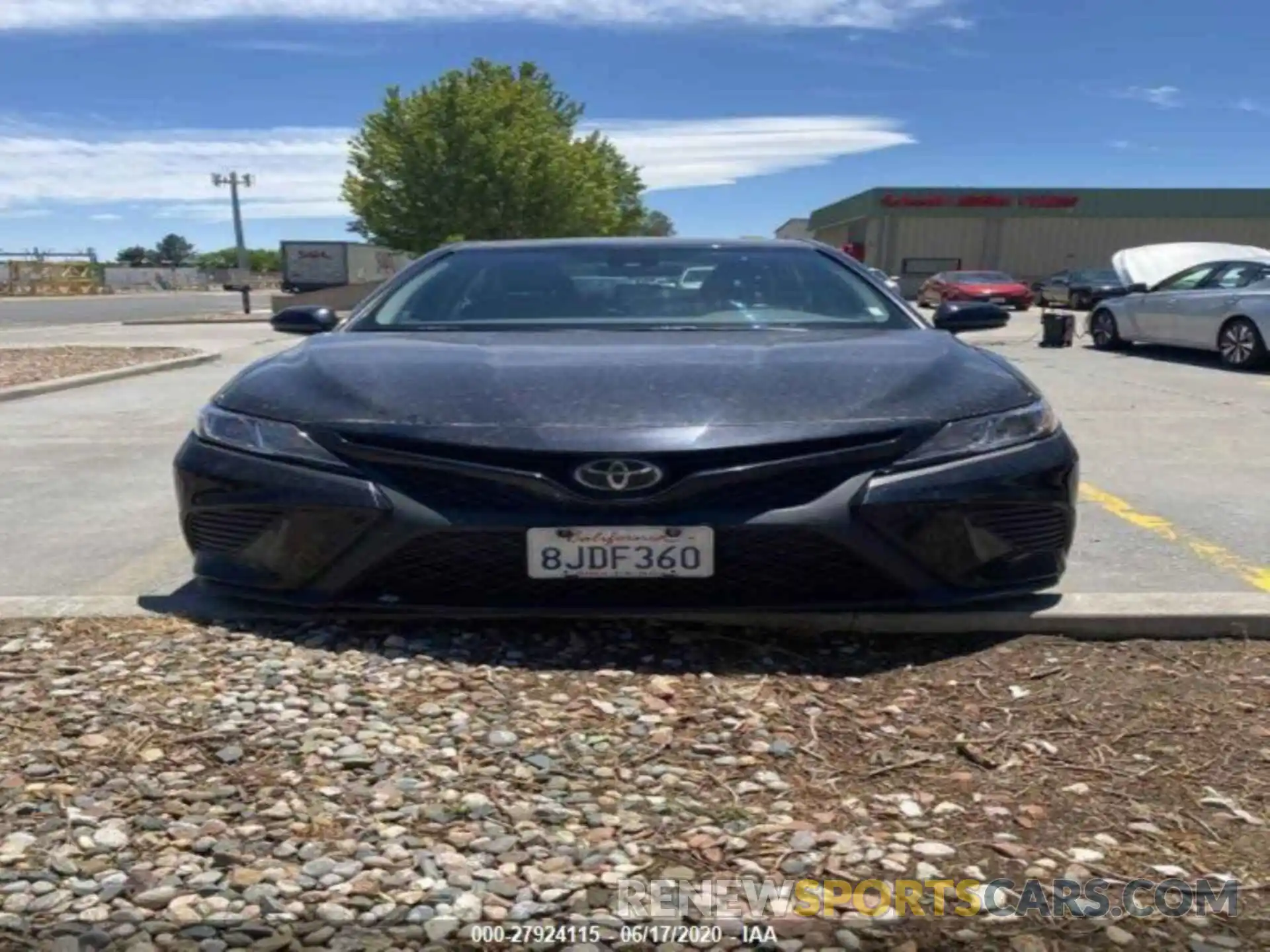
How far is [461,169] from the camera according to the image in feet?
100

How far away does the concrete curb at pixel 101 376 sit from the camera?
31.1ft

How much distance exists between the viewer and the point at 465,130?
30.4 metres

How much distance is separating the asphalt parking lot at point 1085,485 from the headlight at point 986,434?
0.89 m

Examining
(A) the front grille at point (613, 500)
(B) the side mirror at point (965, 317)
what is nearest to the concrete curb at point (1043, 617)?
(A) the front grille at point (613, 500)

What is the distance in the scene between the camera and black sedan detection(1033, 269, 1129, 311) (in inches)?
1245

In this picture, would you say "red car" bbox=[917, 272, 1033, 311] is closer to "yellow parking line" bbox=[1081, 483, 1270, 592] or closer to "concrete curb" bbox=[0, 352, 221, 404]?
"concrete curb" bbox=[0, 352, 221, 404]

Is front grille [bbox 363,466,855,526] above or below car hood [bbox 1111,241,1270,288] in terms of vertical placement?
below

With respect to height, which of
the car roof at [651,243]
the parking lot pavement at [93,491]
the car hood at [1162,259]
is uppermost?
the car hood at [1162,259]

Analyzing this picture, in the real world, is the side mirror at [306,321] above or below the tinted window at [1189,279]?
below

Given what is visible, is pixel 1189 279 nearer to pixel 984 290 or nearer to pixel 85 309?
pixel 984 290

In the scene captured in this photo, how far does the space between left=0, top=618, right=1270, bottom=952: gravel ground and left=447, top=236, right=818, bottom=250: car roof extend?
6.54 ft

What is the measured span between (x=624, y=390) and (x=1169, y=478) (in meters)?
4.14

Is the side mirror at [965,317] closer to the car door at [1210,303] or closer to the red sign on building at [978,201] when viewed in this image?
the car door at [1210,303]

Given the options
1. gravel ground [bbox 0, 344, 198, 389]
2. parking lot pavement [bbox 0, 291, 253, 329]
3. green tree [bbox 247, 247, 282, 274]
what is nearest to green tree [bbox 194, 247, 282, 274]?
green tree [bbox 247, 247, 282, 274]
